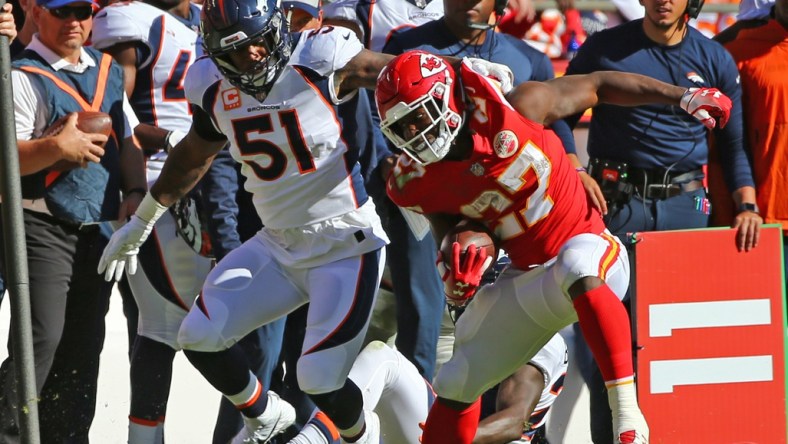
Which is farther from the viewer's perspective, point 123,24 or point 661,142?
point 661,142

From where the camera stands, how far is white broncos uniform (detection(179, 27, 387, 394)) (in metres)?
4.36

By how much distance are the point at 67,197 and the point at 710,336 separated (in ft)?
8.32

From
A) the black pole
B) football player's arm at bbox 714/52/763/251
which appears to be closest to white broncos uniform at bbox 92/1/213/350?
the black pole

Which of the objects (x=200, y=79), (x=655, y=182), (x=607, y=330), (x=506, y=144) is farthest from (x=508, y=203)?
(x=200, y=79)

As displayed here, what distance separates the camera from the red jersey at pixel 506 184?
418cm

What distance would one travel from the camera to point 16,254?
10.8 ft

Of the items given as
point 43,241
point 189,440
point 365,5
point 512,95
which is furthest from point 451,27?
point 189,440

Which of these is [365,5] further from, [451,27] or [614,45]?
[614,45]

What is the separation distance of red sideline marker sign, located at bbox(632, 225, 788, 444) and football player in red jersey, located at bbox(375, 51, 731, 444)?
70 centimetres

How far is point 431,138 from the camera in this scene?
13.3 ft

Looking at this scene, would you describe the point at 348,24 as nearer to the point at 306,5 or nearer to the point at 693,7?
the point at 306,5

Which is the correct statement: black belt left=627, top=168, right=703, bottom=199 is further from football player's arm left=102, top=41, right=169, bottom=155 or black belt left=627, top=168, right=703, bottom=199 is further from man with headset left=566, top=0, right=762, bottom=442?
football player's arm left=102, top=41, right=169, bottom=155

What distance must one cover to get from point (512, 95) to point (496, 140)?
241 mm

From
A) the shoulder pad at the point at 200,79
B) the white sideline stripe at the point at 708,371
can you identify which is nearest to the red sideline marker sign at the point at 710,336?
the white sideline stripe at the point at 708,371
